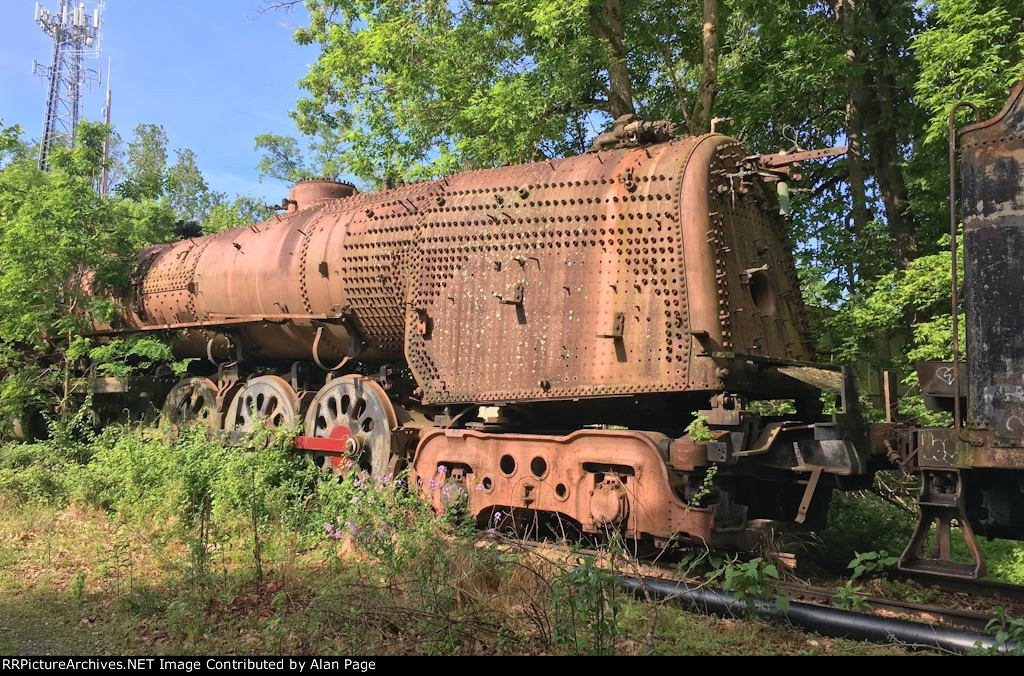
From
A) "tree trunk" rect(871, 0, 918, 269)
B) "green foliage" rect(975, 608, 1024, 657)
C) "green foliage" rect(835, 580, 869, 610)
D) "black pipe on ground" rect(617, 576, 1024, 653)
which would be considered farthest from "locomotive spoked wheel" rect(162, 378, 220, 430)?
"tree trunk" rect(871, 0, 918, 269)

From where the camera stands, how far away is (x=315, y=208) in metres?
9.89

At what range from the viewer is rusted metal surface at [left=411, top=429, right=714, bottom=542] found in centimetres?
571

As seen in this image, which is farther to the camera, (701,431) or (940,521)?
(701,431)

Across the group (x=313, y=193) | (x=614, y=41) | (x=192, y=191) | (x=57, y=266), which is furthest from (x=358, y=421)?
(x=192, y=191)

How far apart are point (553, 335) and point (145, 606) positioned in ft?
12.1

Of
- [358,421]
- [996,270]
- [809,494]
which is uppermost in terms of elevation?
[996,270]

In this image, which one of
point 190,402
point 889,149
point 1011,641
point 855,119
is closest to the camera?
point 1011,641

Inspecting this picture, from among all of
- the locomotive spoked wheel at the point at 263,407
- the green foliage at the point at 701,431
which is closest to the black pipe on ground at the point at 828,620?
the green foliage at the point at 701,431

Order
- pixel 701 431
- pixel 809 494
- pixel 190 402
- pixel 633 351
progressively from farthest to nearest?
1. pixel 190 402
2. pixel 633 351
3. pixel 701 431
4. pixel 809 494

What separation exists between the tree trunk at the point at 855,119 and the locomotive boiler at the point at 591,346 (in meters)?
6.29

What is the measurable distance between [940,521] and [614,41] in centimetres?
906

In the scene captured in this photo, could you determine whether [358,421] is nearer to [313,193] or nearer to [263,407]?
[263,407]

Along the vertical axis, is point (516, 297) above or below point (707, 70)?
below

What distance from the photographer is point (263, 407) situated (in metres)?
9.43
